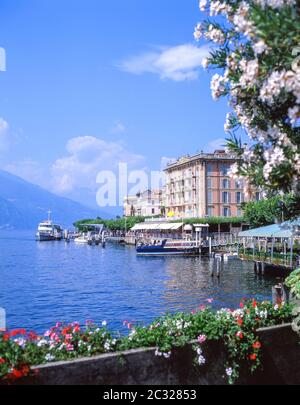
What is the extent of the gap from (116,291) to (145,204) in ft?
364

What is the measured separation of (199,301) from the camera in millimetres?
31766

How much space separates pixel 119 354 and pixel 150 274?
43.2 m

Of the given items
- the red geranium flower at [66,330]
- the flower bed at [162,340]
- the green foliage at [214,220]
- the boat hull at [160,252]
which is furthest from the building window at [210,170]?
the red geranium flower at [66,330]

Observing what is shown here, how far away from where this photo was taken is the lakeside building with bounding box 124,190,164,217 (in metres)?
143

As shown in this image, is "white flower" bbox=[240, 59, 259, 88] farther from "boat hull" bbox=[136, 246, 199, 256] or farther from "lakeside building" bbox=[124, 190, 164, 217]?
"lakeside building" bbox=[124, 190, 164, 217]

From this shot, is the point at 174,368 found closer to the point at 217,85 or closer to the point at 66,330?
the point at 66,330

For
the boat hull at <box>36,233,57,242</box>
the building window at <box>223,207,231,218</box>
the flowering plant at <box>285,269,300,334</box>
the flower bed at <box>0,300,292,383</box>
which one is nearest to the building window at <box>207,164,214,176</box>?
the building window at <box>223,207,231,218</box>

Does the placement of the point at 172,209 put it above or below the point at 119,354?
above

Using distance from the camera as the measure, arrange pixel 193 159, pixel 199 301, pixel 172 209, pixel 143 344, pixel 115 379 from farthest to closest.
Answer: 1. pixel 172 209
2. pixel 193 159
3. pixel 199 301
4. pixel 143 344
5. pixel 115 379

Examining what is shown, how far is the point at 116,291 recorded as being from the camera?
38.1 meters

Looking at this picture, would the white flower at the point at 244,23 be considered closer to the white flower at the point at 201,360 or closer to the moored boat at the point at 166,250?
the white flower at the point at 201,360
